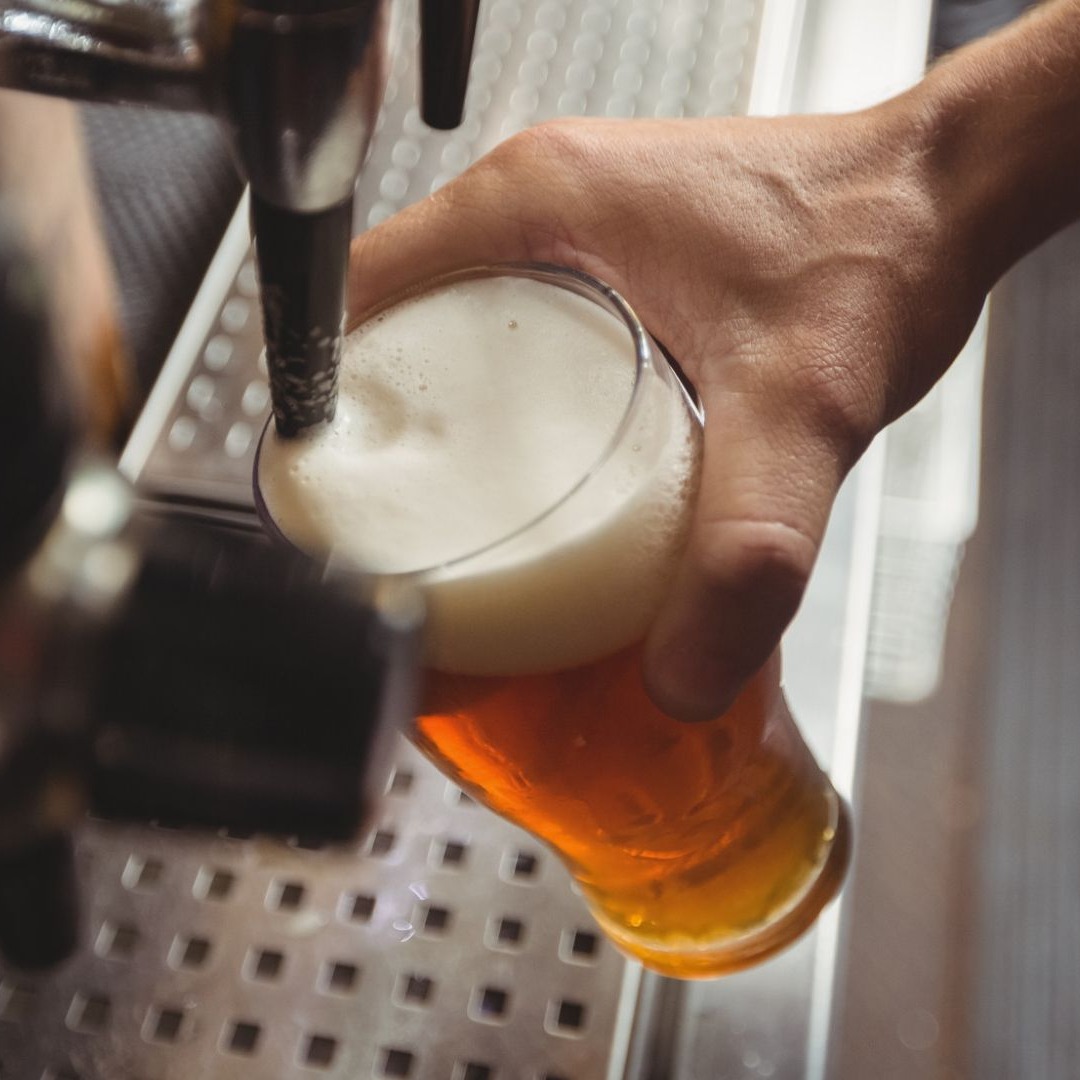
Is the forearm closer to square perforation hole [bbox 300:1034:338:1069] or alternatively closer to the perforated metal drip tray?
the perforated metal drip tray

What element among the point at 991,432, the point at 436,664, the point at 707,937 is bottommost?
the point at 991,432

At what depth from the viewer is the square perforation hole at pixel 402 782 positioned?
2.53ft

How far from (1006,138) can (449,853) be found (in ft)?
1.79

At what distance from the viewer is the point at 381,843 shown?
29.3 inches

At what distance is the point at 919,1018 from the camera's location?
1049mm

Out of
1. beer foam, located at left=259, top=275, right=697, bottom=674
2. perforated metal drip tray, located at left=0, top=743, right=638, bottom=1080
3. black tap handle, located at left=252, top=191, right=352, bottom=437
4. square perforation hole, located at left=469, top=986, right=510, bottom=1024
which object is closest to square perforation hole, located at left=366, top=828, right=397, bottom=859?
perforated metal drip tray, located at left=0, top=743, right=638, bottom=1080

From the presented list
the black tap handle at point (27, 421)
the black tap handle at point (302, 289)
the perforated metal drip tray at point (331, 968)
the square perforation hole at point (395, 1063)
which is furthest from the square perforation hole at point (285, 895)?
the black tap handle at point (27, 421)

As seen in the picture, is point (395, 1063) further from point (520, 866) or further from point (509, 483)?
point (509, 483)

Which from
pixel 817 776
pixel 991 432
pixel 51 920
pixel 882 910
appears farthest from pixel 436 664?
pixel 991 432

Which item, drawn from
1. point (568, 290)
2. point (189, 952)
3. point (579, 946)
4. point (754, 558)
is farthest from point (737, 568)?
point (189, 952)

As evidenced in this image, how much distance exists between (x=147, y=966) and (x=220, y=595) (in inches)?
19.7

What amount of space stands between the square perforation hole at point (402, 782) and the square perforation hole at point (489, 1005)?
14 centimetres

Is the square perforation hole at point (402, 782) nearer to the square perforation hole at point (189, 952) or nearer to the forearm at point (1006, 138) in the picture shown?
the square perforation hole at point (189, 952)

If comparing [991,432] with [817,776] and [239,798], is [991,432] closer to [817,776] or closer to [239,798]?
[817,776]
